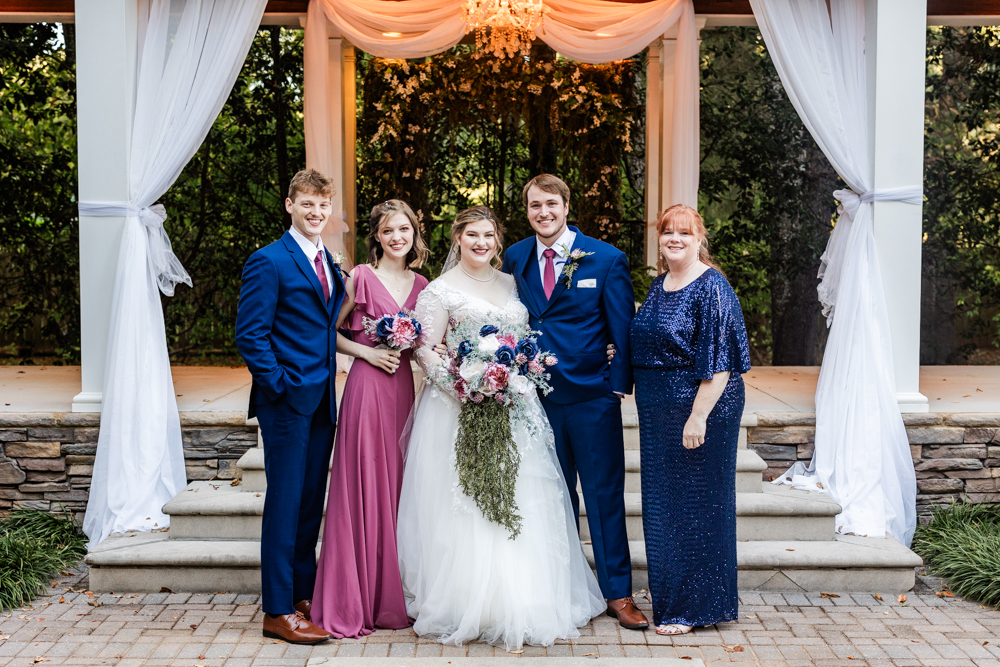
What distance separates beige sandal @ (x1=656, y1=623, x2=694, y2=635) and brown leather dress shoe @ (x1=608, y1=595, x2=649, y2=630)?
0.06m

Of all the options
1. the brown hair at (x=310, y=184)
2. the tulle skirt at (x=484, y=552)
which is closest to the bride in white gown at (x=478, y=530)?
the tulle skirt at (x=484, y=552)

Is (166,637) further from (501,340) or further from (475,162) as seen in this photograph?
(475,162)

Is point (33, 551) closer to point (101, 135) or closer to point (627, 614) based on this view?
point (101, 135)

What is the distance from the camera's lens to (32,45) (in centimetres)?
897

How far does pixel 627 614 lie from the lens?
364 cm

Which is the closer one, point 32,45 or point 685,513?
point 685,513

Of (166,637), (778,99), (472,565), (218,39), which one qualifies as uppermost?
(778,99)

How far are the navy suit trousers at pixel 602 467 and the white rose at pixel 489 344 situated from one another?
36 centimetres

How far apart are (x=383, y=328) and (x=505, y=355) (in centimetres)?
51

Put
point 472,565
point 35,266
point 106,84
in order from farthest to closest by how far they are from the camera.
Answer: point 35,266, point 106,84, point 472,565

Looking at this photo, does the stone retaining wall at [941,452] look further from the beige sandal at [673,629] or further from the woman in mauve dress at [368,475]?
the woman in mauve dress at [368,475]

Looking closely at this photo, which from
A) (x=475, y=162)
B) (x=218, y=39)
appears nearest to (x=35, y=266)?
(x=475, y=162)

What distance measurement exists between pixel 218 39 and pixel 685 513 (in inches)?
147

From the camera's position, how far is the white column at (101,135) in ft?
15.8
